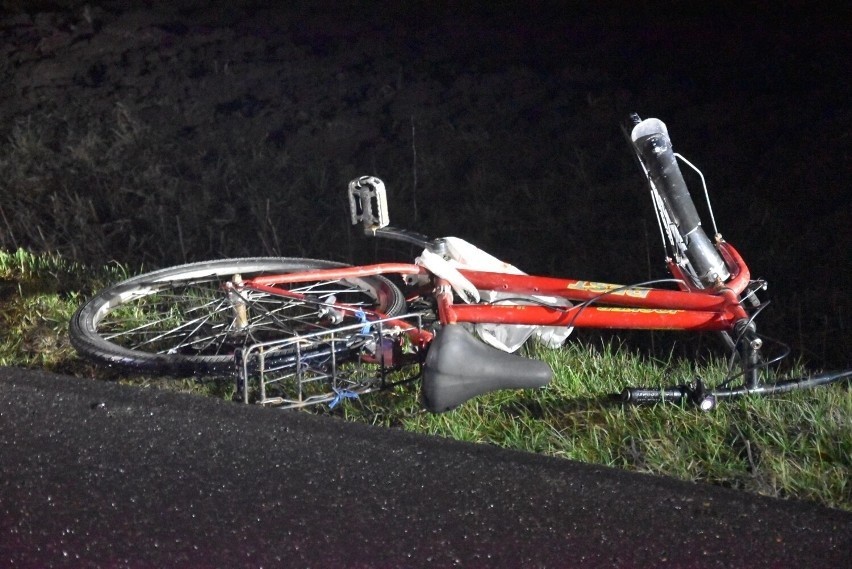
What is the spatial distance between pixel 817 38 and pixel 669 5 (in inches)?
43.2

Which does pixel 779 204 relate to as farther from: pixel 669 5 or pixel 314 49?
pixel 314 49

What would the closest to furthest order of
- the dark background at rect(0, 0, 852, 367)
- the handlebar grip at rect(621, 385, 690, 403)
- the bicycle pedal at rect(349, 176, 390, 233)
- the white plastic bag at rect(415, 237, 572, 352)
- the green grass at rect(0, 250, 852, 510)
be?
the green grass at rect(0, 250, 852, 510) < the handlebar grip at rect(621, 385, 690, 403) < the white plastic bag at rect(415, 237, 572, 352) < the bicycle pedal at rect(349, 176, 390, 233) < the dark background at rect(0, 0, 852, 367)

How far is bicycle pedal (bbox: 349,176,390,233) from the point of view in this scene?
4449 mm

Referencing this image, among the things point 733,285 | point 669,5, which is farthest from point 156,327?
point 669,5

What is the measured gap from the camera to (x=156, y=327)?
4777mm

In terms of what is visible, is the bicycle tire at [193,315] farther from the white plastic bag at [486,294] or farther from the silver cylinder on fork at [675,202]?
the silver cylinder on fork at [675,202]

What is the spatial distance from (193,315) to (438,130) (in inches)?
110

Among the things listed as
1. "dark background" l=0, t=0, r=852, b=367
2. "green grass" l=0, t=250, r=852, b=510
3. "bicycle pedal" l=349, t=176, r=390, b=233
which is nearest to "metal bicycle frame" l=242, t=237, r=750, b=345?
"green grass" l=0, t=250, r=852, b=510

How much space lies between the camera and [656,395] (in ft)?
11.9

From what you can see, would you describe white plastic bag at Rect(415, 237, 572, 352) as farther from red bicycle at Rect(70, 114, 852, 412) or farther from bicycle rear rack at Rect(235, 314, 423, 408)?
bicycle rear rack at Rect(235, 314, 423, 408)

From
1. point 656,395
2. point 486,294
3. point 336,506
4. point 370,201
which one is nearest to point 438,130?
point 370,201

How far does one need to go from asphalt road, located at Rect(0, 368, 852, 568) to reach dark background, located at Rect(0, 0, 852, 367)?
72.5 inches

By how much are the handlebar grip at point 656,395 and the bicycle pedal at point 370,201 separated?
4.37 feet

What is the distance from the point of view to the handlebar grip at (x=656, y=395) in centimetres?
362
